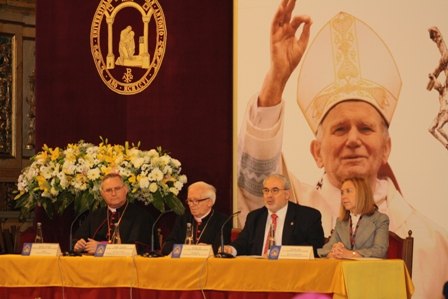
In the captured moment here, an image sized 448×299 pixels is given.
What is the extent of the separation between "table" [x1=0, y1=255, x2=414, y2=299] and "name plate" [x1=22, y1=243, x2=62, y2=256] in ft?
0.41

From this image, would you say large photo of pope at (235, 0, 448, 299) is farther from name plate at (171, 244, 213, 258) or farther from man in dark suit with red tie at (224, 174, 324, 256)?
name plate at (171, 244, 213, 258)

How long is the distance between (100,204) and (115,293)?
6.52 ft

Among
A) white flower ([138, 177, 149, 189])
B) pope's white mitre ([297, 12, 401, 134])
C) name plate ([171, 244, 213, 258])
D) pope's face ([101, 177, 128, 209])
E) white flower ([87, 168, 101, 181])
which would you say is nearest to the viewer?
name plate ([171, 244, 213, 258])

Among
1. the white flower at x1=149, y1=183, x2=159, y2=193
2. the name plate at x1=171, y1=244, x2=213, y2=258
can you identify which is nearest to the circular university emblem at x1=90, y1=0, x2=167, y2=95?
the white flower at x1=149, y1=183, x2=159, y2=193

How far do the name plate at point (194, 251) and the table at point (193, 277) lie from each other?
0.13 metres

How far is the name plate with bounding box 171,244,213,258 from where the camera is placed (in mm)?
6402

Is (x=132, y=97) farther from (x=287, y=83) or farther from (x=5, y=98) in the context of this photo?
(x=5, y=98)

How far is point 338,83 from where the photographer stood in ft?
28.4

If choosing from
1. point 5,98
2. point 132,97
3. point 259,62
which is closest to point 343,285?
point 259,62

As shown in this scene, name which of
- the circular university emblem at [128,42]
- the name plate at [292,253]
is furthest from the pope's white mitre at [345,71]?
the name plate at [292,253]

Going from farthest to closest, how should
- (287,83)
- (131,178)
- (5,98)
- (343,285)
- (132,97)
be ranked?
(5,98) → (132,97) → (287,83) → (131,178) → (343,285)

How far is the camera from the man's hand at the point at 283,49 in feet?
28.8

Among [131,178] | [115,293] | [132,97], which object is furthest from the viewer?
[132,97]

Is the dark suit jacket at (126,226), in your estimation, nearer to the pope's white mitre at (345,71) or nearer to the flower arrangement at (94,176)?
the flower arrangement at (94,176)
